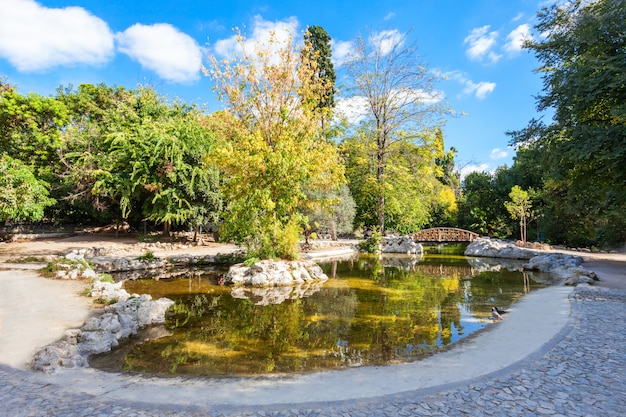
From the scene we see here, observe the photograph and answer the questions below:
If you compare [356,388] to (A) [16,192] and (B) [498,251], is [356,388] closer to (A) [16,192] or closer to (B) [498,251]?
(A) [16,192]

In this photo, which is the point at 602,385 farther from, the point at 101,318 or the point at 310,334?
the point at 101,318

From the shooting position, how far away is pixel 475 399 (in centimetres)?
376

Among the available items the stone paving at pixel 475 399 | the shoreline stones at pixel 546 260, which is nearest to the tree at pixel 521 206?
the shoreline stones at pixel 546 260

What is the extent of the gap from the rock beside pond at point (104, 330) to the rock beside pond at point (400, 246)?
699 inches

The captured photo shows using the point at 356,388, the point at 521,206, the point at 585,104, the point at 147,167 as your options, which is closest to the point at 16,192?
the point at 147,167

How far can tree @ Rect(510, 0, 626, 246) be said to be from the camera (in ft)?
35.1

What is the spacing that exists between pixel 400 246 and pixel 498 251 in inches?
233

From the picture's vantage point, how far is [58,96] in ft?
83.2

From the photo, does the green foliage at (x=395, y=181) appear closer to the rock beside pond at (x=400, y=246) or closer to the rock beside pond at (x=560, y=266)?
the rock beside pond at (x=400, y=246)

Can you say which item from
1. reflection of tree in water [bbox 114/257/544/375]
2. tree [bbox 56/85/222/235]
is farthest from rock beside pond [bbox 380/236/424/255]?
tree [bbox 56/85/222/235]

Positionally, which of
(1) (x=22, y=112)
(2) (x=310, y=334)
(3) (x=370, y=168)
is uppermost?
(1) (x=22, y=112)

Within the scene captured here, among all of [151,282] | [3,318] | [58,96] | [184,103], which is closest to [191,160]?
[184,103]

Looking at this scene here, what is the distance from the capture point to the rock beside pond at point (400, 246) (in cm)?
2344

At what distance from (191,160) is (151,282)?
10.8 m
